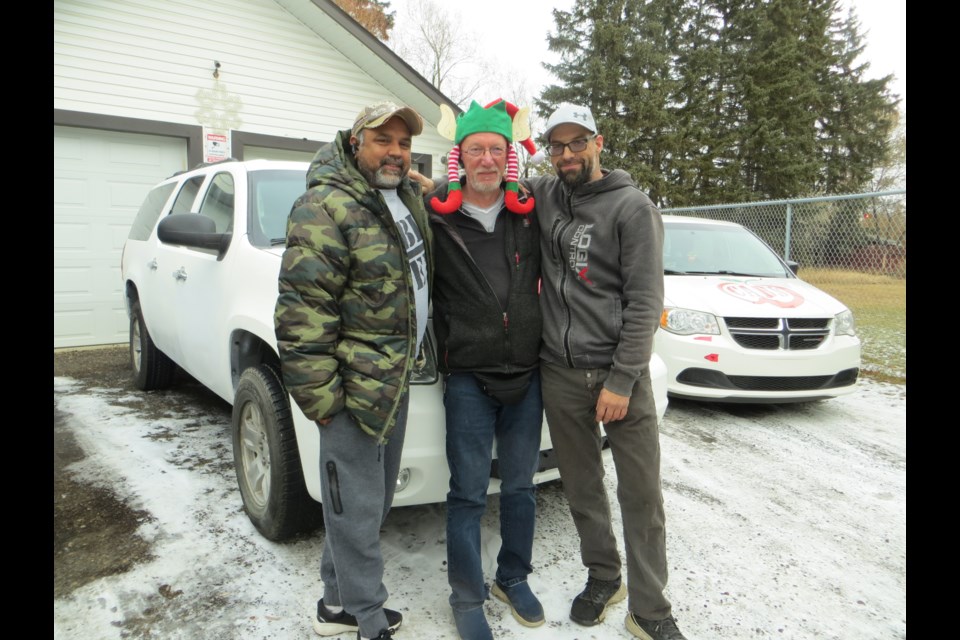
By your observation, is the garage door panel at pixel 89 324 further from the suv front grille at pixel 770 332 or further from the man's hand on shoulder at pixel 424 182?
the suv front grille at pixel 770 332

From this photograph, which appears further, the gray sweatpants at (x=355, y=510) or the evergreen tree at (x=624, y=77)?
the evergreen tree at (x=624, y=77)

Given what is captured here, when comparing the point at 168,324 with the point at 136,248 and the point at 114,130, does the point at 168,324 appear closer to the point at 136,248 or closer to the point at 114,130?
the point at 136,248

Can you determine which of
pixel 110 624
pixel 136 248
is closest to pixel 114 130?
pixel 136 248

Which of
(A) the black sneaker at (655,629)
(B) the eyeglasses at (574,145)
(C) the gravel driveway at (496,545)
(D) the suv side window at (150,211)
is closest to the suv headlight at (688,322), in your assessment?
(C) the gravel driveway at (496,545)

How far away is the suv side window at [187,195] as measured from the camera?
439 cm

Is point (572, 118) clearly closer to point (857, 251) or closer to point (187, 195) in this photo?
point (187, 195)

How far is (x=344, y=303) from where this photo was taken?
1.93 m

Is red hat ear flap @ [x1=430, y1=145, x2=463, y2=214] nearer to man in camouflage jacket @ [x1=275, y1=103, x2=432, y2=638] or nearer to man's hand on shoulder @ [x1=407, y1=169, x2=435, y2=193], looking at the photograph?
man in camouflage jacket @ [x1=275, y1=103, x2=432, y2=638]

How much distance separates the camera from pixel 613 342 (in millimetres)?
2234

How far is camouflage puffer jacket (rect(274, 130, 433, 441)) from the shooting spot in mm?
1837

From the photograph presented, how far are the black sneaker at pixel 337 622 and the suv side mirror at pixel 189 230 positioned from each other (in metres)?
1.87

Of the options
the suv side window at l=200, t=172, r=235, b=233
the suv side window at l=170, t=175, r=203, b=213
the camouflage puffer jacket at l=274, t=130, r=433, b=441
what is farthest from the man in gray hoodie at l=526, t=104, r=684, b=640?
the suv side window at l=170, t=175, r=203, b=213

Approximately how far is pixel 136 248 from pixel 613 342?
442 cm

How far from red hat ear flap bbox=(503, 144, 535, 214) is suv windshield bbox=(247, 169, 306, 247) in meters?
1.39
